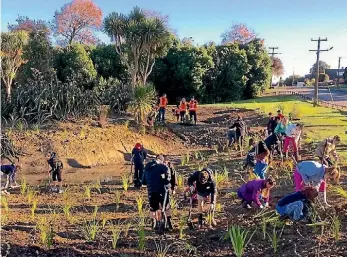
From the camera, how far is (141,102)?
20641 millimetres

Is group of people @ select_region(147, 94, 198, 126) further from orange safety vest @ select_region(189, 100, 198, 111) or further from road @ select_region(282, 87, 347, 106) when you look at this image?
road @ select_region(282, 87, 347, 106)

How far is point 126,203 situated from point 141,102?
10.5 m

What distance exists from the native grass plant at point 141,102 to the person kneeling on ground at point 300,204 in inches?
528

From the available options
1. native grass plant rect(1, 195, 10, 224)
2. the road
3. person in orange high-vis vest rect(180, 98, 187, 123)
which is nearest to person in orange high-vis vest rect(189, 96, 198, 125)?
person in orange high-vis vest rect(180, 98, 187, 123)

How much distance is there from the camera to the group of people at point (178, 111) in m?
21.5

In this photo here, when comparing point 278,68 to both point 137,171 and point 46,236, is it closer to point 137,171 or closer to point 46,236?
point 137,171

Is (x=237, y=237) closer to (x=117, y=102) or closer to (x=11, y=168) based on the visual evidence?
(x=11, y=168)

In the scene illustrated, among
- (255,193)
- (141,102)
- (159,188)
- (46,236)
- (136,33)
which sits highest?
(136,33)

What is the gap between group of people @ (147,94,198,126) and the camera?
21495 mm

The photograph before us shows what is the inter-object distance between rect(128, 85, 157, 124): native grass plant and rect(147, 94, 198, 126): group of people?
43 cm

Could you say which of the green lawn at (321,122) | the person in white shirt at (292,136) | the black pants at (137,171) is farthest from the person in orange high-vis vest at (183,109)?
the black pants at (137,171)

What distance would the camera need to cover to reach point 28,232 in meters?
7.88

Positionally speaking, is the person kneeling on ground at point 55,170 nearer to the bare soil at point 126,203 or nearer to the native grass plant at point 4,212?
the bare soil at point 126,203

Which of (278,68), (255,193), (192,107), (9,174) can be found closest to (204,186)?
(255,193)
